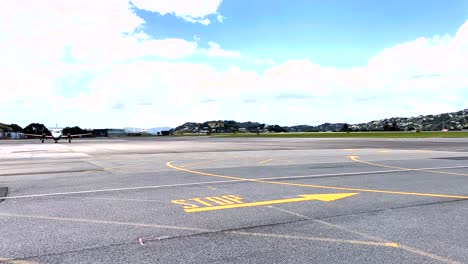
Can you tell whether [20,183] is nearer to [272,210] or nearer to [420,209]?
[272,210]

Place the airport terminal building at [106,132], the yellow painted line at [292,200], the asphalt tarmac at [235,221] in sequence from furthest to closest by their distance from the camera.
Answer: the airport terminal building at [106,132]
the yellow painted line at [292,200]
the asphalt tarmac at [235,221]

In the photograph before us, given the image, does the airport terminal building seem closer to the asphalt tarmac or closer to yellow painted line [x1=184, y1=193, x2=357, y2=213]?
the asphalt tarmac

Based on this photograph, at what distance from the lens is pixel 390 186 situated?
11031 millimetres

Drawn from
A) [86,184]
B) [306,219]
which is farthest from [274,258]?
[86,184]

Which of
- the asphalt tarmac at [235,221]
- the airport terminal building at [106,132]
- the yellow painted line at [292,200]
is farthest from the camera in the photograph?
the airport terminal building at [106,132]

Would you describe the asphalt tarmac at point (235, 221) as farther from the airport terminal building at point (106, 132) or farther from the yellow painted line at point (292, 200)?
the airport terminal building at point (106, 132)

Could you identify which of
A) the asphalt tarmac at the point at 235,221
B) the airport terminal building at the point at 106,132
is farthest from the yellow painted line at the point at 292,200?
the airport terminal building at the point at 106,132

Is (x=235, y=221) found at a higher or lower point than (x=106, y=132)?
lower

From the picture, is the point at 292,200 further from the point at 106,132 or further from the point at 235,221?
the point at 106,132

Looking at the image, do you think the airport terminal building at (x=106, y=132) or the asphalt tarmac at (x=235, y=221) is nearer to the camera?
the asphalt tarmac at (x=235, y=221)

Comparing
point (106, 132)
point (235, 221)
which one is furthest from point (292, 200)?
point (106, 132)

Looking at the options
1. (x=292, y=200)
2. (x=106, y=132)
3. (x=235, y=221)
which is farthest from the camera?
(x=106, y=132)

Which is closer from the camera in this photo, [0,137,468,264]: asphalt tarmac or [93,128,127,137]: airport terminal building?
[0,137,468,264]: asphalt tarmac

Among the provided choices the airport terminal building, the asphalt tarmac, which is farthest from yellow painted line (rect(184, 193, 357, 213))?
the airport terminal building
